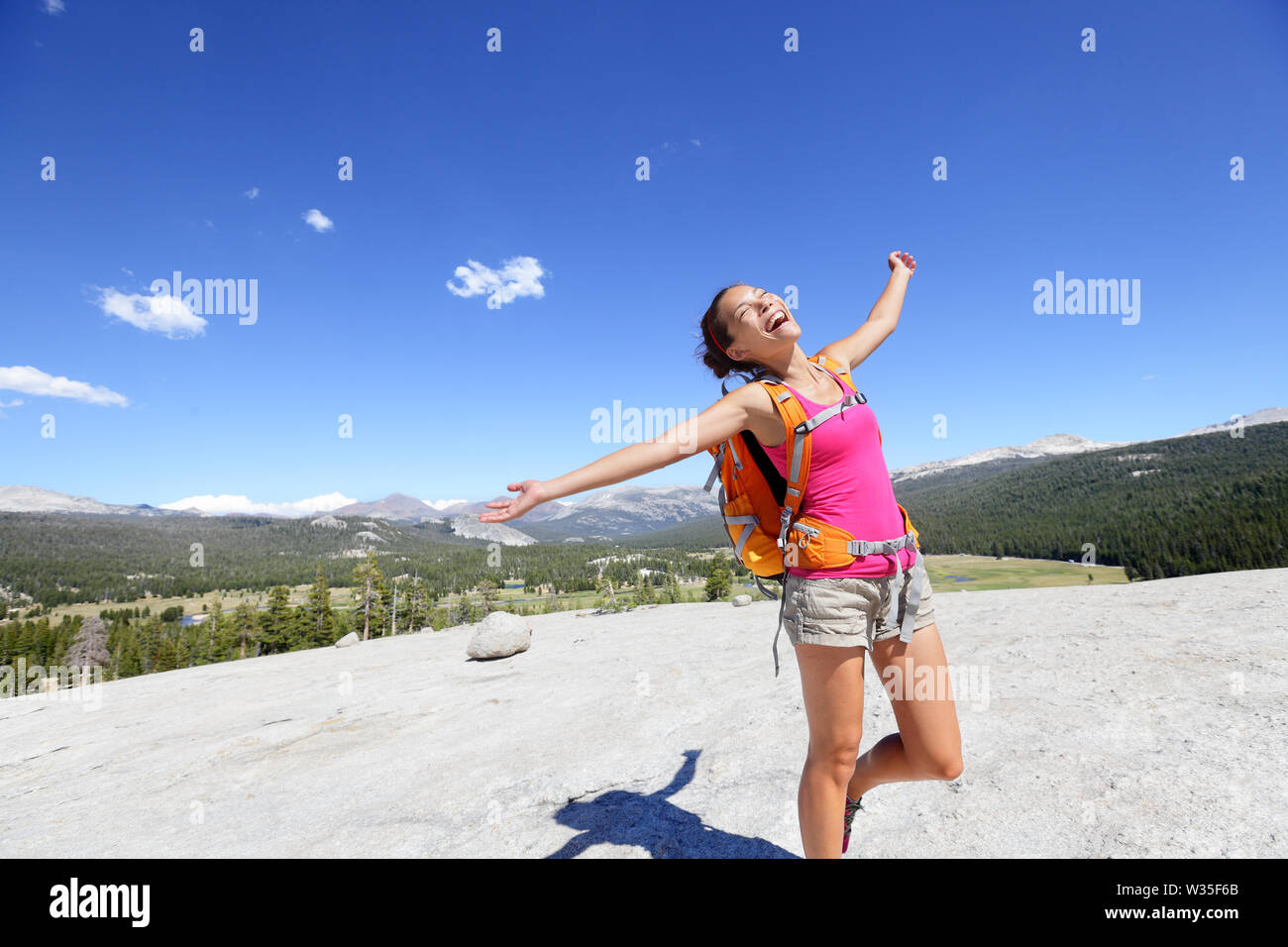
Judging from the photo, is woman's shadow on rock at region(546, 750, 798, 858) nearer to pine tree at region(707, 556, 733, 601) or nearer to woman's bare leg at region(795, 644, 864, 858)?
woman's bare leg at region(795, 644, 864, 858)

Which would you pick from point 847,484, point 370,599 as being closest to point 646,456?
point 847,484

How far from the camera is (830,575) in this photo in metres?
2.65

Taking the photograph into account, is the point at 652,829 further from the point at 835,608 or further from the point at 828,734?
the point at 835,608

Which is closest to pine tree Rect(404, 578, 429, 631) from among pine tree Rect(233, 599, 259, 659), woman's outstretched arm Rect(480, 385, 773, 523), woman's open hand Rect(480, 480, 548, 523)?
pine tree Rect(233, 599, 259, 659)

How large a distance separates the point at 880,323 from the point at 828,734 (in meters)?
2.85

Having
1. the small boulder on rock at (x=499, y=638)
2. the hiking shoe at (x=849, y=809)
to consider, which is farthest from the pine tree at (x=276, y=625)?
the hiking shoe at (x=849, y=809)

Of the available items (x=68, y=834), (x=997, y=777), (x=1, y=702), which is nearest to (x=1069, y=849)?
(x=997, y=777)

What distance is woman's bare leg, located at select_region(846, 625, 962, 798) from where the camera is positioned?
291 centimetres

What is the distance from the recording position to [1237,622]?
796cm

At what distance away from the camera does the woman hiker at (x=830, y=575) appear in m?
2.52

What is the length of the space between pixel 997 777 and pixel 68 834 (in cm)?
1096

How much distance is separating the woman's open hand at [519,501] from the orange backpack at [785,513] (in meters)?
0.95

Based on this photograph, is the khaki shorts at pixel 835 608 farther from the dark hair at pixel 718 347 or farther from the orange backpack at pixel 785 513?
the dark hair at pixel 718 347
